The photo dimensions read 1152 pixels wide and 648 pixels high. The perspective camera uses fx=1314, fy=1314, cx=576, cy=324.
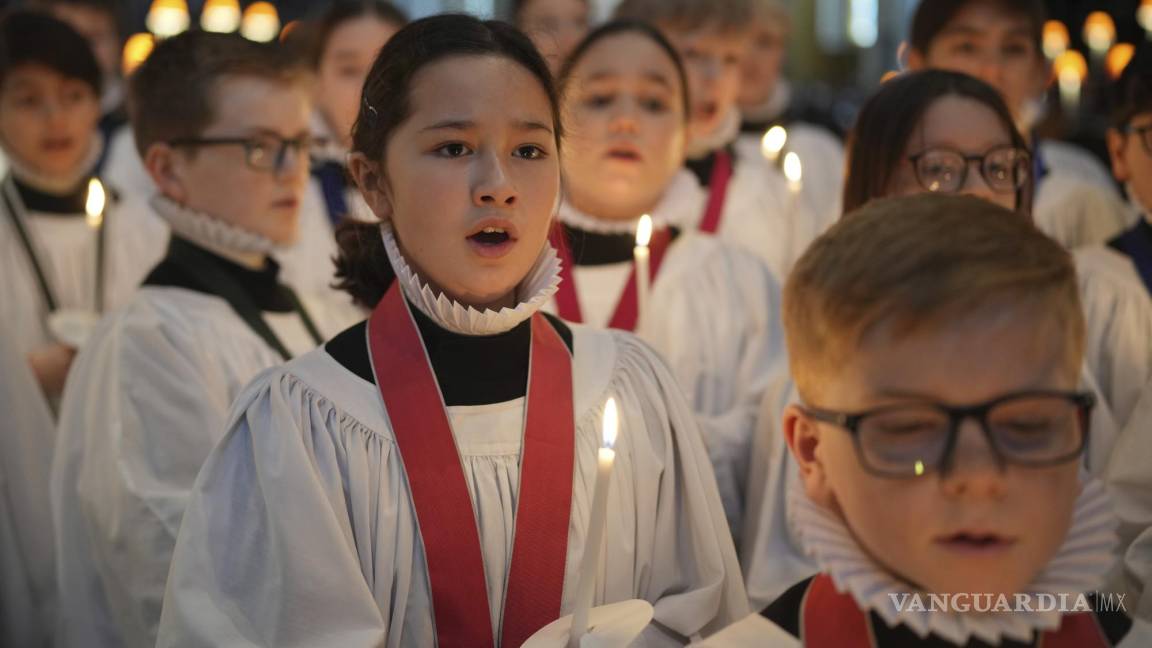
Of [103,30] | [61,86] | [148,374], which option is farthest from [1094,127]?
[148,374]

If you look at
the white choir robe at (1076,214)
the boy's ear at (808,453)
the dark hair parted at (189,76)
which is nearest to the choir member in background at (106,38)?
the dark hair parted at (189,76)

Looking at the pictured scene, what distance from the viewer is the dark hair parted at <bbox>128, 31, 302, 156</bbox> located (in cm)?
375

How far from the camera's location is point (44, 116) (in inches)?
201

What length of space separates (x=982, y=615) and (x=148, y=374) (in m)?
2.25

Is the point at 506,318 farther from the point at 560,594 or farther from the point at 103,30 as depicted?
the point at 103,30

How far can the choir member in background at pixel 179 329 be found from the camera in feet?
10.7

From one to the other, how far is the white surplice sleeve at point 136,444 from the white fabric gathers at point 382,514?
36.6 inches

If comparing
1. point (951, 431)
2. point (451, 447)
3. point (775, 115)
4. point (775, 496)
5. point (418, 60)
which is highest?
point (418, 60)

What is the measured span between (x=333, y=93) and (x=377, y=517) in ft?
12.2

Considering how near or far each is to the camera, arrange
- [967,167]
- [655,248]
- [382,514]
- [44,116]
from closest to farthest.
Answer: [382,514] < [967,167] < [655,248] < [44,116]

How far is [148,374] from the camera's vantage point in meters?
3.32

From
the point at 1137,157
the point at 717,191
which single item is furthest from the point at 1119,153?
the point at 717,191

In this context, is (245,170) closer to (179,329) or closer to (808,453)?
(179,329)

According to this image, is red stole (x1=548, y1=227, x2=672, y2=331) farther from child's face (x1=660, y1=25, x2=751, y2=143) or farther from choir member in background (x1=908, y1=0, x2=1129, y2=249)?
choir member in background (x1=908, y1=0, x2=1129, y2=249)
